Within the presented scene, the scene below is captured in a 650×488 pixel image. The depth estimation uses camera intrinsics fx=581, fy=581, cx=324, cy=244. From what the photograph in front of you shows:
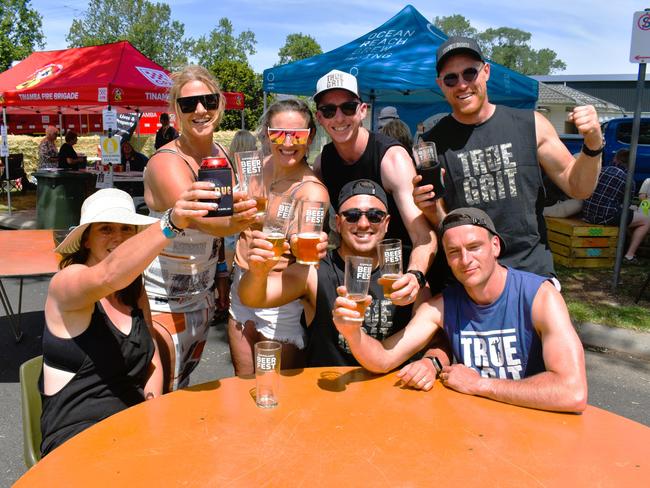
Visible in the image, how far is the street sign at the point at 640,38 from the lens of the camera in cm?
628

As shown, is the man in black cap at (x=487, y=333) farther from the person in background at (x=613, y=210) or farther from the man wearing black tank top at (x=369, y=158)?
the person in background at (x=613, y=210)

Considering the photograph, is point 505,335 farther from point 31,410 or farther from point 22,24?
point 22,24

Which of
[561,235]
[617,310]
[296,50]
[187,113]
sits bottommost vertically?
[617,310]

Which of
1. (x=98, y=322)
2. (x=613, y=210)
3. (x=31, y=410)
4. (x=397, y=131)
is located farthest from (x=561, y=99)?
(x=31, y=410)

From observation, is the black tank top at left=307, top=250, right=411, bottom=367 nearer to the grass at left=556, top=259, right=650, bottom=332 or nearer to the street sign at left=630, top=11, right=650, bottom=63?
the grass at left=556, top=259, right=650, bottom=332

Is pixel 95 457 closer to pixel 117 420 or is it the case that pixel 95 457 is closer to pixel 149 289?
pixel 117 420

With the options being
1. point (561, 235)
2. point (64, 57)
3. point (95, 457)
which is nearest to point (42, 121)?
point (64, 57)

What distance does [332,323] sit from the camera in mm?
2682

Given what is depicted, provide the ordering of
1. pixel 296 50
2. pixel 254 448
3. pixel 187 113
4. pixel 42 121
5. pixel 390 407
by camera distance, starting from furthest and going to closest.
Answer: pixel 296 50 < pixel 42 121 < pixel 187 113 < pixel 390 407 < pixel 254 448

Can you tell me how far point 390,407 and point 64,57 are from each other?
11450 mm

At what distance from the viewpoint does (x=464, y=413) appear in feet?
6.84

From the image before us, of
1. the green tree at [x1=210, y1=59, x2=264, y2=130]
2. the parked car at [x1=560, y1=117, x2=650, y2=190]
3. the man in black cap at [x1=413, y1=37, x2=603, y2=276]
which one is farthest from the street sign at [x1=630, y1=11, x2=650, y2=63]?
the green tree at [x1=210, y1=59, x2=264, y2=130]

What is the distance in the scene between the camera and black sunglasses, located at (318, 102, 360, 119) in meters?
2.83

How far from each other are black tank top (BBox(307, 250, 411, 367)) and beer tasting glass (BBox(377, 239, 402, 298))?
1.45 ft
